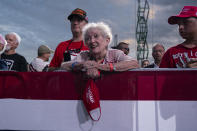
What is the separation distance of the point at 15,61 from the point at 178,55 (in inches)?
102

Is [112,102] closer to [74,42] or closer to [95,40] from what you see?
[95,40]

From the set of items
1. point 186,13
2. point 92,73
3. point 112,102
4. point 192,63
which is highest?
point 186,13

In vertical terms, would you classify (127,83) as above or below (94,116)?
above

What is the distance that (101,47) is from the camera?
2.21 metres

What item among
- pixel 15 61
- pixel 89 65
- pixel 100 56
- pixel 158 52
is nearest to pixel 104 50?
pixel 100 56

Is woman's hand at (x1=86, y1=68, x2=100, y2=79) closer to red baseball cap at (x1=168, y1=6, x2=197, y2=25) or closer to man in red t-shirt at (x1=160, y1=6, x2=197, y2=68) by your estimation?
man in red t-shirt at (x1=160, y1=6, x2=197, y2=68)

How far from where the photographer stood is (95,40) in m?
2.20

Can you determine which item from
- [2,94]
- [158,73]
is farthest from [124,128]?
[2,94]

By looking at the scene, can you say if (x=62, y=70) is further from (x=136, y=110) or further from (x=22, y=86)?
(x=136, y=110)

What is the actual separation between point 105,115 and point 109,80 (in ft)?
1.18

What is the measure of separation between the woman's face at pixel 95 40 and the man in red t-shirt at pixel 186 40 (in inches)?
34.6

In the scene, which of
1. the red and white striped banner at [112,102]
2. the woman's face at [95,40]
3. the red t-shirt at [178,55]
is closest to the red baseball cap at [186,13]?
the red t-shirt at [178,55]

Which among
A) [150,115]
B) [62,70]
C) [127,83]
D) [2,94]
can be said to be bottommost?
[150,115]

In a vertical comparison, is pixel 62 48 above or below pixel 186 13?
below
